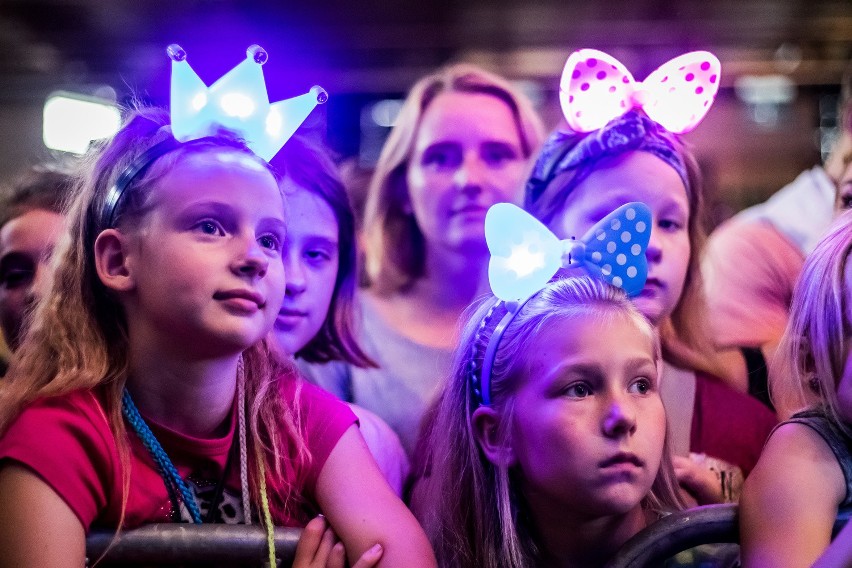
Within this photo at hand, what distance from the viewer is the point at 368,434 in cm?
153

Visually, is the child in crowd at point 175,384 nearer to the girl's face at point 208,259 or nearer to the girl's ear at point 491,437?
the girl's face at point 208,259

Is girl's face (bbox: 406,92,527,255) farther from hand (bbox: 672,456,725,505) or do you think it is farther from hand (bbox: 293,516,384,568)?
hand (bbox: 293,516,384,568)

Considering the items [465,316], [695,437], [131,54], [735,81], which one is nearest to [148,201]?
[465,316]

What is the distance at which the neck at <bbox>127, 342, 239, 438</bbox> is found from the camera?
1221mm

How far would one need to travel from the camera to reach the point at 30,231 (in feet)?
5.39

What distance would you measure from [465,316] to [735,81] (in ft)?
7.92

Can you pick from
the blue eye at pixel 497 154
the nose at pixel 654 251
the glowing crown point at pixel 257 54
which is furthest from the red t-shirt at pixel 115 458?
the blue eye at pixel 497 154

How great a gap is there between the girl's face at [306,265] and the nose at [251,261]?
37cm

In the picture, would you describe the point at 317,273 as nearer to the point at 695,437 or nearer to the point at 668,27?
the point at 695,437

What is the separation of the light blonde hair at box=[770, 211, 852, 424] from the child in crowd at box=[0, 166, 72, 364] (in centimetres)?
117

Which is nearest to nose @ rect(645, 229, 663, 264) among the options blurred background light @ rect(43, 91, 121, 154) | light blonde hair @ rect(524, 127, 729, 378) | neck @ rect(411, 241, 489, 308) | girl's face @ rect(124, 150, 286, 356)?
light blonde hair @ rect(524, 127, 729, 378)

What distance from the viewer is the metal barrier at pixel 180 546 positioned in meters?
1.04

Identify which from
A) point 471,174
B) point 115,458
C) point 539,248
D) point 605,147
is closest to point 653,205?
point 605,147

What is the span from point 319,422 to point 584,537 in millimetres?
392
